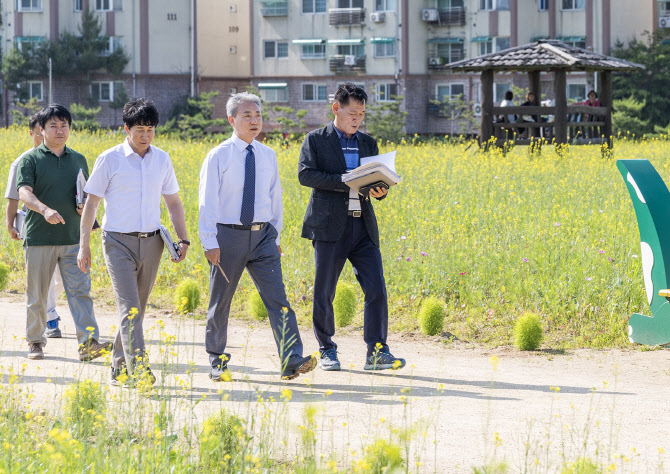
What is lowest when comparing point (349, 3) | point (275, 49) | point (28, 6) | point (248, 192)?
point (248, 192)

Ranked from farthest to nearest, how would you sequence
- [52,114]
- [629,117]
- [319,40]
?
[319,40] → [629,117] → [52,114]

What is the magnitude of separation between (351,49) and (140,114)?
4438 centimetres

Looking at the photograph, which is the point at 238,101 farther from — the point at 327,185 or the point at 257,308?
the point at 257,308

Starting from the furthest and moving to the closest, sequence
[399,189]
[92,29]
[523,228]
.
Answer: [92,29] → [399,189] → [523,228]

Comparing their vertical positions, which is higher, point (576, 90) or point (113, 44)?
point (113, 44)

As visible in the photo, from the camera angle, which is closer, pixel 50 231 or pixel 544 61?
pixel 50 231

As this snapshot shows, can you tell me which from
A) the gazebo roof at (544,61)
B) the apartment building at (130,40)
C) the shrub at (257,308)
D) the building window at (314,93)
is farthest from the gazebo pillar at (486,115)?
the apartment building at (130,40)

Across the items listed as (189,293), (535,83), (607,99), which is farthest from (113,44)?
(189,293)

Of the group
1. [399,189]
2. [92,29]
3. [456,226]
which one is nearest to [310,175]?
[456,226]

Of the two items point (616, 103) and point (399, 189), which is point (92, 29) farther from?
point (399, 189)

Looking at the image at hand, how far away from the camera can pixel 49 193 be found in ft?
25.6

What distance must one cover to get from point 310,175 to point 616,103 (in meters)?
37.8

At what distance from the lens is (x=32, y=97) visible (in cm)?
5147

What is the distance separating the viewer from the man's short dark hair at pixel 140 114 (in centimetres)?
656
